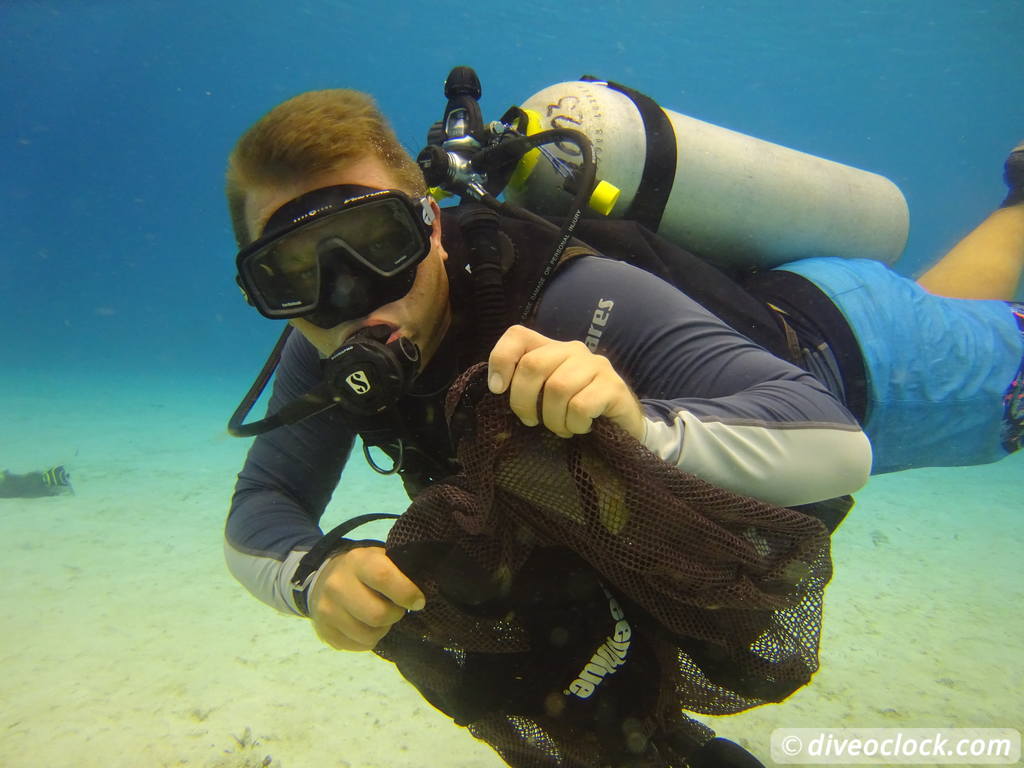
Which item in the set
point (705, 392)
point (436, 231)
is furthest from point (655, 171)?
point (705, 392)

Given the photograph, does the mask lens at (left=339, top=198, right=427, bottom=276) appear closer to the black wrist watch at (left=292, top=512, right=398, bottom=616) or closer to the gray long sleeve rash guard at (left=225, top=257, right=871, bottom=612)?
the gray long sleeve rash guard at (left=225, top=257, right=871, bottom=612)

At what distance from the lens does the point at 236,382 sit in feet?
81.9

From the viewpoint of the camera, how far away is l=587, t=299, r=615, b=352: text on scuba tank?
1698 millimetres

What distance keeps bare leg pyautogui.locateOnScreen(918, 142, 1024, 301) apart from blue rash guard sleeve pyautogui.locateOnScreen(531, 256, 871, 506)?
3462 mm

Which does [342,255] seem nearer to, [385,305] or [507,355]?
[385,305]

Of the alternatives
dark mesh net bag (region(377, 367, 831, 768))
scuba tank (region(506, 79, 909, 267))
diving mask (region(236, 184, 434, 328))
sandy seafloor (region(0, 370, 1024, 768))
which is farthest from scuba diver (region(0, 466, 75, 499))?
dark mesh net bag (region(377, 367, 831, 768))

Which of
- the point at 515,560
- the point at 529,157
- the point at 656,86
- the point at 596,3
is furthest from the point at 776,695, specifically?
the point at 656,86

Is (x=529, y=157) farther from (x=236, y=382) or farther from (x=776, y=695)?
(x=236, y=382)

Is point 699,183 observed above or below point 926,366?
above

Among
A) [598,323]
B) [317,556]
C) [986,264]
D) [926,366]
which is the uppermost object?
[598,323]

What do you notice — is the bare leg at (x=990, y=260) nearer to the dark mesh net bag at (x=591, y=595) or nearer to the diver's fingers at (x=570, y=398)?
the dark mesh net bag at (x=591, y=595)

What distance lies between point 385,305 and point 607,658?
4.55ft

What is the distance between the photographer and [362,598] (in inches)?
57.1

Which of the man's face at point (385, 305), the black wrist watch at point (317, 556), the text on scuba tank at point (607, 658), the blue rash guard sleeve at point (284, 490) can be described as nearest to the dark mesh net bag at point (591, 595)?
the text on scuba tank at point (607, 658)
